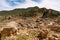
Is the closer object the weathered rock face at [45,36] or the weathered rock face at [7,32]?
the weathered rock face at [7,32]

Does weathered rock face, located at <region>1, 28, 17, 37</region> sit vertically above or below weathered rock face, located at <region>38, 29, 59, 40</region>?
above

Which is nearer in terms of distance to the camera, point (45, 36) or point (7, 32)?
point (7, 32)

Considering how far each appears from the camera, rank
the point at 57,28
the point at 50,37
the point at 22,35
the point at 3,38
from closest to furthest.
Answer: the point at 3,38 → the point at 22,35 → the point at 50,37 → the point at 57,28

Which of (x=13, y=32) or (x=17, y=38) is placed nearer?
(x=17, y=38)

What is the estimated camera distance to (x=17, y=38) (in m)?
12.6

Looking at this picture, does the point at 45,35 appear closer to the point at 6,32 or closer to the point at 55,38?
the point at 55,38

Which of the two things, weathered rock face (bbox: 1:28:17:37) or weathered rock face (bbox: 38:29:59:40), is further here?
weathered rock face (bbox: 38:29:59:40)

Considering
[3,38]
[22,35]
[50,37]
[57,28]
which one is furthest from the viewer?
[57,28]

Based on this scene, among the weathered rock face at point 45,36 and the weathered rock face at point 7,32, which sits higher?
the weathered rock face at point 7,32

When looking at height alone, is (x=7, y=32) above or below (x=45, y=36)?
above

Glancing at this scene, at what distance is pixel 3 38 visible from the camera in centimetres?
1216

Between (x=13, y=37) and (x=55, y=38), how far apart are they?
347cm

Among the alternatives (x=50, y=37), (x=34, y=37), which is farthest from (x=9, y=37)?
(x=50, y=37)

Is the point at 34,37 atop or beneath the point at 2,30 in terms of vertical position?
beneath
